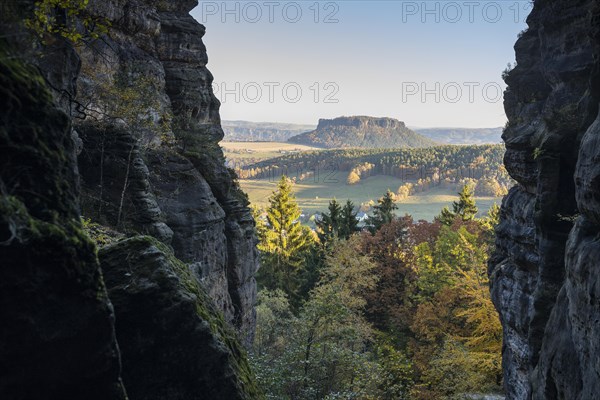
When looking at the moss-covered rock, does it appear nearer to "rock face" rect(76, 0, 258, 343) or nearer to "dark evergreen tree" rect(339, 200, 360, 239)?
"rock face" rect(76, 0, 258, 343)

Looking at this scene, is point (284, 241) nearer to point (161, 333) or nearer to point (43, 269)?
point (161, 333)

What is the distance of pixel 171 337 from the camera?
19.8 ft

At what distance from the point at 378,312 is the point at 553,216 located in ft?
76.8

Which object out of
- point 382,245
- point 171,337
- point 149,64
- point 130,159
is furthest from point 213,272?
point 382,245

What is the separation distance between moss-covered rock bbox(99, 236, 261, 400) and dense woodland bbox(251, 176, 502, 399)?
8.89 m

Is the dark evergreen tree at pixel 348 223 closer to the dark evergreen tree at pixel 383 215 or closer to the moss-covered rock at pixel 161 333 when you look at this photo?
the dark evergreen tree at pixel 383 215

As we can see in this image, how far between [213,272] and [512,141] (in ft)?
51.9

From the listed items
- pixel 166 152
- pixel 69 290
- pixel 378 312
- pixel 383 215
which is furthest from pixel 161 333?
pixel 383 215

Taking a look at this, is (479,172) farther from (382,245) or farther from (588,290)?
(588,290)

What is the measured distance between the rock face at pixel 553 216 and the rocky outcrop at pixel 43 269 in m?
10.3

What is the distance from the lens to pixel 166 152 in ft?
70.3

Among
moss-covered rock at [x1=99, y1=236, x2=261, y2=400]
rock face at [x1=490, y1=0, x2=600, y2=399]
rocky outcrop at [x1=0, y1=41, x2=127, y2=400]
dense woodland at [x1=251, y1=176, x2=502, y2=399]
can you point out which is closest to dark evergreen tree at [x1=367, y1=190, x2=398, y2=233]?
dense woodland at [x1=251, y1=176, x2=502, y2=399]

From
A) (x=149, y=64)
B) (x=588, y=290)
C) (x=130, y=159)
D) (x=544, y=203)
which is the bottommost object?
(x=588, y=290)

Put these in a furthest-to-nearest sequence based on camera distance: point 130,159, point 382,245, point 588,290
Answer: point 382,245, point 130,159, point 588,290
